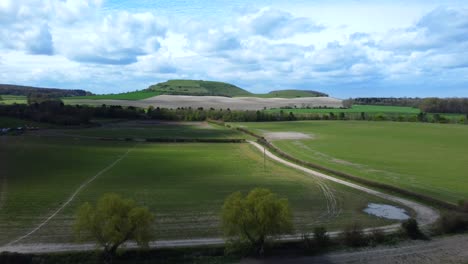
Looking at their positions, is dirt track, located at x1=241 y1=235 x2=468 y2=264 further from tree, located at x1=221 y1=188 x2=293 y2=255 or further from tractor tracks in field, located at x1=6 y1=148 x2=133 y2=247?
tractor tracks in field, located at x1=6 y1=148 x2=133 y2=247

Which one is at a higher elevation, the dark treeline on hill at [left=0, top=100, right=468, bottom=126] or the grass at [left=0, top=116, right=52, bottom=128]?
the dark treeline on hill at [left=0, top=100, right=468, bottom=126]

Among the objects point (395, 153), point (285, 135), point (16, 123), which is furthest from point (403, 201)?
point (16, 123)

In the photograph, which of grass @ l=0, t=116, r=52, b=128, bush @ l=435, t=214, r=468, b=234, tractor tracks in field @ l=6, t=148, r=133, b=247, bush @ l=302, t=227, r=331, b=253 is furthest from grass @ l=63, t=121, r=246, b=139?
bush @ l=302, t=227, r=331, b=253

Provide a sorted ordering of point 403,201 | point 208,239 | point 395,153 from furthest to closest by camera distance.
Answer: point 395,153
point 403,201
point 208,239

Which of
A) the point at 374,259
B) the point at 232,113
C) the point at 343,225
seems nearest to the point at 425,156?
the point at 343,225

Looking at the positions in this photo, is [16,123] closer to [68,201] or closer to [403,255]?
[68,201]

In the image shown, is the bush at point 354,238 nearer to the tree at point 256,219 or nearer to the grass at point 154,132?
the tree at point 256,219

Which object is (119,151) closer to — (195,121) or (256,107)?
(195,121)
